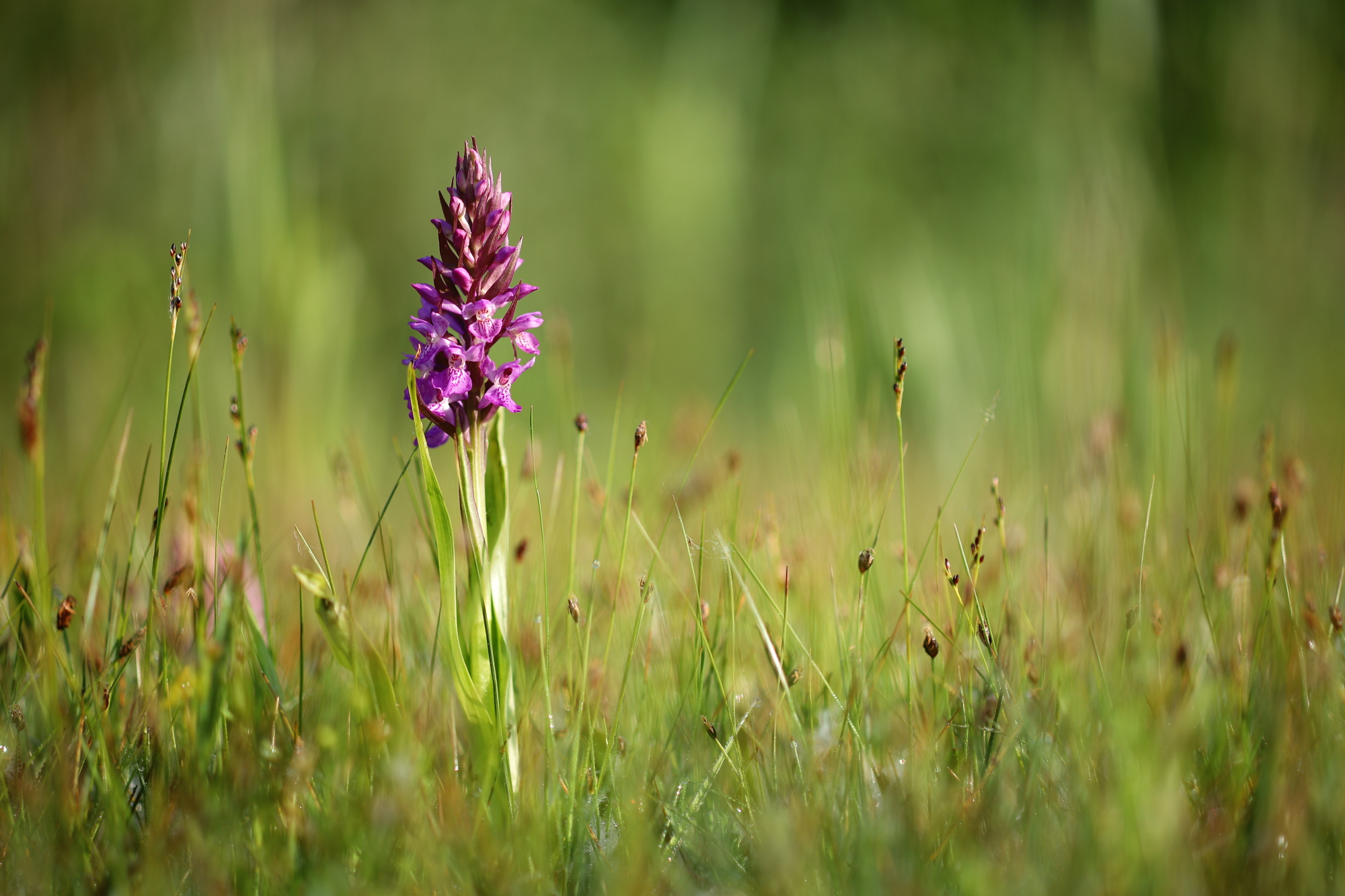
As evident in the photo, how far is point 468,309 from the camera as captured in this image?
89cm

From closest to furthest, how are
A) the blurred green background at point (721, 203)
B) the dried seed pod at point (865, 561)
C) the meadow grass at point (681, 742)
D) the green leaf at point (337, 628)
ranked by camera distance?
1. the meadow grass at point (681, 742)
2. the green leaf at point (337, 628)
3. the dried seed pod at point (865, 561)
4. the blurred green background at point (721, 203)

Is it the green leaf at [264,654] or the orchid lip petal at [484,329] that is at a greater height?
the orchid lip petal at [484,329]

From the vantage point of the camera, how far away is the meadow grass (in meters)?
0.70

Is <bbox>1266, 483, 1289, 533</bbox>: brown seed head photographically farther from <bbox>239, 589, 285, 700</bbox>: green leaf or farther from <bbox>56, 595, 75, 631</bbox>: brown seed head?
<bbox>56, 595, 75, 631</bbox>: brown seed head

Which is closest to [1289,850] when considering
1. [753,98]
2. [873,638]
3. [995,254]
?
[873,638]

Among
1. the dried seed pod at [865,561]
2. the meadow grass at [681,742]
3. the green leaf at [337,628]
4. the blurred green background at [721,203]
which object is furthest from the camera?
the blurred green background at [721,203]

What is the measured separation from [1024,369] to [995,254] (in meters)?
2.75

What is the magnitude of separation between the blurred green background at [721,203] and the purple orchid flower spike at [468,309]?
22.1 inches

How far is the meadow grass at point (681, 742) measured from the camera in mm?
705

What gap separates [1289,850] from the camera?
647 millimetres

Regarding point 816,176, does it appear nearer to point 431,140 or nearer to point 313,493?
point 431,140

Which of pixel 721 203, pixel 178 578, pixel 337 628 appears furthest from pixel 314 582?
pixel 721 203

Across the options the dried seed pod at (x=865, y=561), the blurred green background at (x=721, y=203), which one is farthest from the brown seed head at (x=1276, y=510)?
the blurred green background at (x=721, y=203)

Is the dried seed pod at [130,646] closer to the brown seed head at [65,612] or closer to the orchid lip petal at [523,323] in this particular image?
the brown seed head at [65,612]
